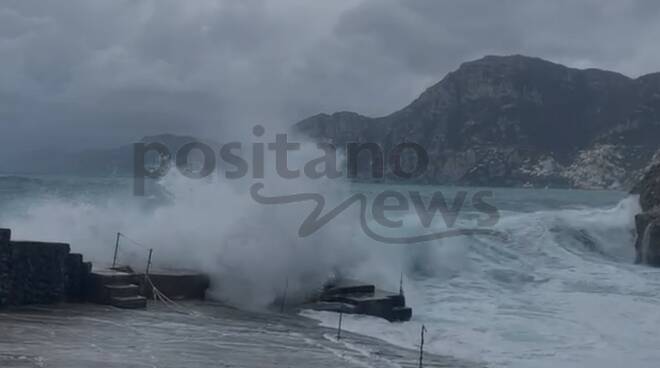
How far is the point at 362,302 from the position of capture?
16031 mm

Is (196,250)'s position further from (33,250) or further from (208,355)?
(208,355)

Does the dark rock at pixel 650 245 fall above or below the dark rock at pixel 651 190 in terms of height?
below

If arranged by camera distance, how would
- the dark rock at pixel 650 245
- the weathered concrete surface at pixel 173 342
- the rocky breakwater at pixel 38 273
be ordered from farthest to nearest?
the dark rock at pixel 650 245, the rocky breakwater at pixel 38 273, the weathered concrete surface at pixel 173 342

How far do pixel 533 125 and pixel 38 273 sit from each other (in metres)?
168

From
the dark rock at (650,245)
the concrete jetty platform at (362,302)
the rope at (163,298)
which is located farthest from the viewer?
the dark rock at (650,245)

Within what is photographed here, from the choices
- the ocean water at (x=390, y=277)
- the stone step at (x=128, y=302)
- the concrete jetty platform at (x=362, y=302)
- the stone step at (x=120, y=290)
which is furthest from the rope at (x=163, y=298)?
the concrete jetty platform at (x=362, y=302)

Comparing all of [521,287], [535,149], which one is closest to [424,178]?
[535,149]

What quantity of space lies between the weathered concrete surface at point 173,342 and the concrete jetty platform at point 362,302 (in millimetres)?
1767

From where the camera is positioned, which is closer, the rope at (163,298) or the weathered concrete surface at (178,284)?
the rope at (163,298)

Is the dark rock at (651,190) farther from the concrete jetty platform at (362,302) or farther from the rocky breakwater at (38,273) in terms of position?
the rocky breakwater at (38,273)

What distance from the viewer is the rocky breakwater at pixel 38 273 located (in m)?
13.2

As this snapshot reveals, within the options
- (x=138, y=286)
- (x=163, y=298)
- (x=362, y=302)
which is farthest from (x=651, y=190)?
(x=138, y=286)

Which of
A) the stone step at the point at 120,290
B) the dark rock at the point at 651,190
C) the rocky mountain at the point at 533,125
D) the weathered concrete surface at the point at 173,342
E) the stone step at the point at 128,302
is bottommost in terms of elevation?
the weathered concrete surface at the point at 173,342

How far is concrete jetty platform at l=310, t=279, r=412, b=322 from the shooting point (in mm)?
16031
